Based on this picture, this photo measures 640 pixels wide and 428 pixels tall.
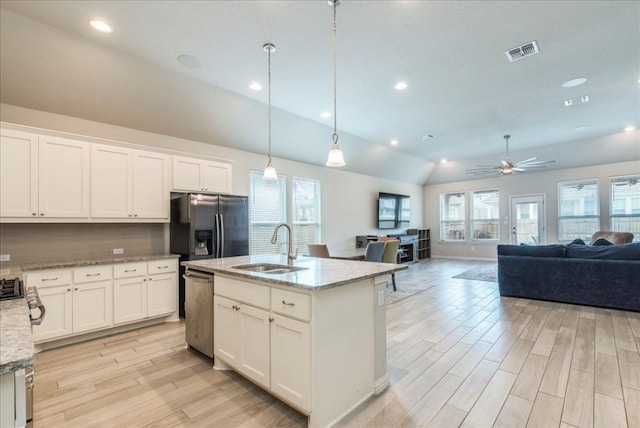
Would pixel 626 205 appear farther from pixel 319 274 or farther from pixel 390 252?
pixel 319 274

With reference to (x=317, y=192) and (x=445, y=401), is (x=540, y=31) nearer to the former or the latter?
(x=445, y=401)

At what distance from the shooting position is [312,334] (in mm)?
1908

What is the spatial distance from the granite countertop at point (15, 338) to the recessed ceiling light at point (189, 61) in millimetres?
2872

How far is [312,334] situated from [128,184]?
3407 millimetres

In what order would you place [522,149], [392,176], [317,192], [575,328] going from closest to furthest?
[575,328] → [317,192] → [522,149] → [392,176]

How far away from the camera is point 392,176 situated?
9.53 metres

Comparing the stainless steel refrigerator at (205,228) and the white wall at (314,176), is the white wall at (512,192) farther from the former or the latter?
the stainless steel refrigerator at (205,228)

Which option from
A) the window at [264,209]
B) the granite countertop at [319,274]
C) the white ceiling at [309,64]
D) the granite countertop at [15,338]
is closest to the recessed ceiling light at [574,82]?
the white ceiling at [309,64]

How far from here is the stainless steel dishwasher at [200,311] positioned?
2898mm

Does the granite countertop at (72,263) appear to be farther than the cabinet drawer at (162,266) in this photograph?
No

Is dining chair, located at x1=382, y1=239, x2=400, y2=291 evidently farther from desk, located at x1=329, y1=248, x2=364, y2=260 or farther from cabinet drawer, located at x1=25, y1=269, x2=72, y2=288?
cabinet drawer, located at x1=25, y1=269, x2=72, y2=288

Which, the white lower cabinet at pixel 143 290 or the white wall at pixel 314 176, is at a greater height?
the white wall at pixel 314 176

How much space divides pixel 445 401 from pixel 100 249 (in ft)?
14.4

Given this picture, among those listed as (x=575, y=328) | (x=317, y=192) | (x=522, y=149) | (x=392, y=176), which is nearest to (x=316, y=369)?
(x=575, y=328)
